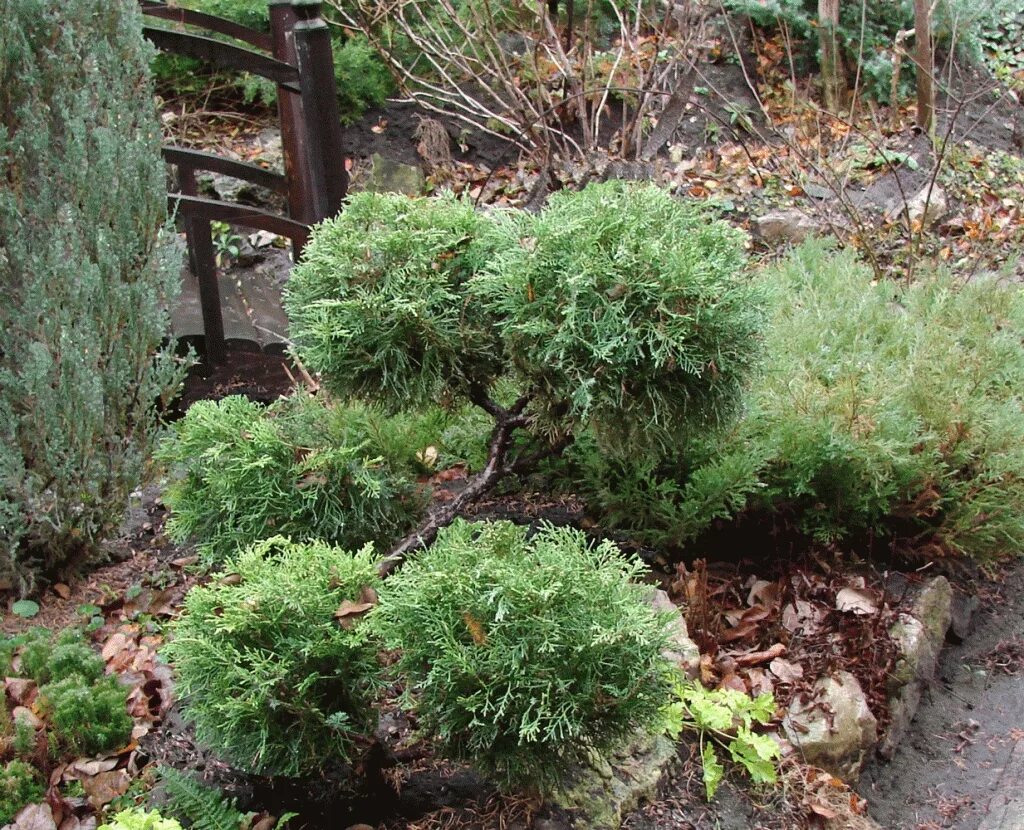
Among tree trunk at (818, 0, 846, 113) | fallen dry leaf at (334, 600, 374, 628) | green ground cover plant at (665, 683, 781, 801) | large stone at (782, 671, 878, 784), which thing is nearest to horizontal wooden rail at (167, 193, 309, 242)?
fallen dry leaf at (334, 600, 374, 628)

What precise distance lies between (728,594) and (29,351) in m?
2.79

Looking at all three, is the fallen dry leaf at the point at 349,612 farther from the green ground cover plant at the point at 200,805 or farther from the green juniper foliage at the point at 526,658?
the green ground cover plant at the point at 200,805

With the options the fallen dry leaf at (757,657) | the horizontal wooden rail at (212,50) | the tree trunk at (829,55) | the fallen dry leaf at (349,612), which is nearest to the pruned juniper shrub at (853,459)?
the fallen dry leaf at (757,657)

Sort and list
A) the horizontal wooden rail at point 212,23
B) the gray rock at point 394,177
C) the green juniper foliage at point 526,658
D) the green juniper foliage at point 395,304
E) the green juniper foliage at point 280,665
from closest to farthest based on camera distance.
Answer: the green juniper foliage at point 526,658 → the green juniper foliage at point 280,665 → the green juniper foliage at point 395,304 → the horizontal wooden rail at point 212,23 → the gray rock at point 394,177

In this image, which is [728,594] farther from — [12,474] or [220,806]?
[12,474]

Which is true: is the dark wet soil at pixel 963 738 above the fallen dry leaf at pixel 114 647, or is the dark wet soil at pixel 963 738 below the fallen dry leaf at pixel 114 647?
below

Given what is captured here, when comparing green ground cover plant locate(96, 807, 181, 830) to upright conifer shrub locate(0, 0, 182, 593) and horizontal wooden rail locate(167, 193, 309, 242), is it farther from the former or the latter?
horizontal wooden rail locate(167, 193, 309, 242)

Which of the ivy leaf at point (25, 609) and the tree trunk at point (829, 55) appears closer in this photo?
the ivy leaf at point (25, 609)

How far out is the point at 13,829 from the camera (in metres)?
2.83

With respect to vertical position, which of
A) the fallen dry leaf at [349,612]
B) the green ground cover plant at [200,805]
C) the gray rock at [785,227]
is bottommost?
the green ground cover plant at [200,805]

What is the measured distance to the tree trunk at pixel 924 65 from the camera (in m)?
7.75

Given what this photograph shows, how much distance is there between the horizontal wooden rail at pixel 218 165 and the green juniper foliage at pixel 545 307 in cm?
189

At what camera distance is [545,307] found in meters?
3.25

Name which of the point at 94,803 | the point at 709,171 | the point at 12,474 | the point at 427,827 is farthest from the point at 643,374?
the point at 709,171
